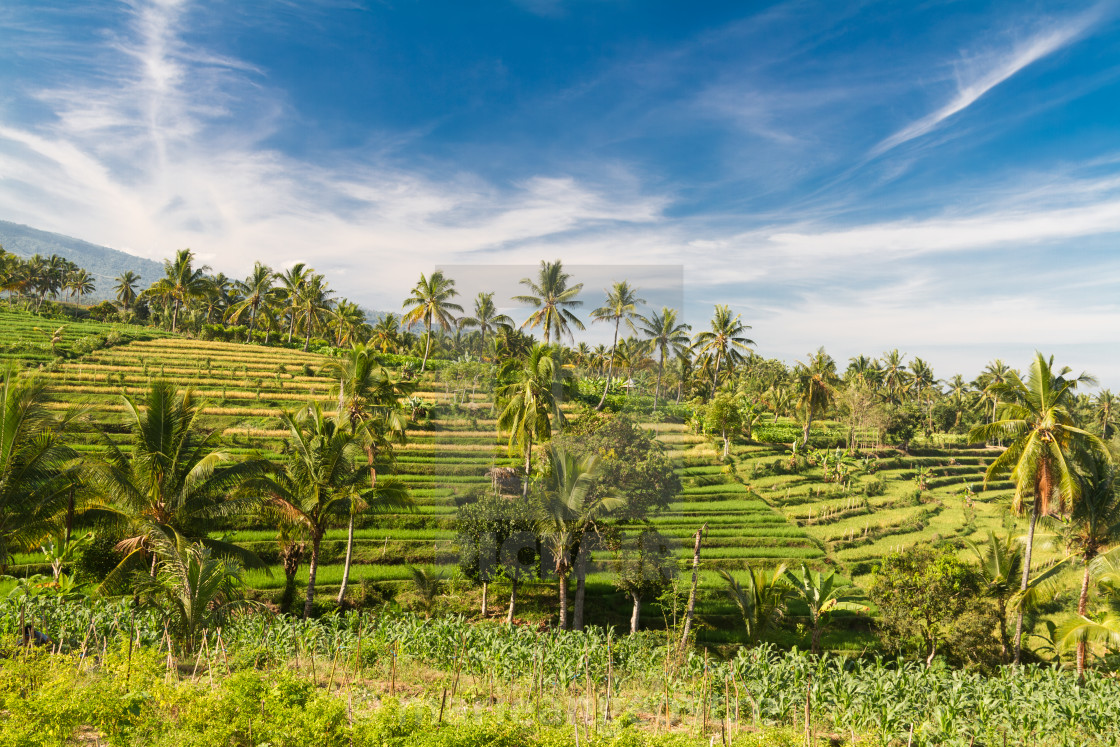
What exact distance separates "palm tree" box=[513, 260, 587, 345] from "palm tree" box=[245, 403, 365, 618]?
7.37 metres

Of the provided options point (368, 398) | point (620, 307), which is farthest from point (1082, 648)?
point (368, 398)

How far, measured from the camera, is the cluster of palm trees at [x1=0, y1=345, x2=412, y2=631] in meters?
11.6

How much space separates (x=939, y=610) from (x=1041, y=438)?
6.52 metres

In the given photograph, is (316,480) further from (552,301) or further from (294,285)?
(294,285)

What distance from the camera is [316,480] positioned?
15883mm

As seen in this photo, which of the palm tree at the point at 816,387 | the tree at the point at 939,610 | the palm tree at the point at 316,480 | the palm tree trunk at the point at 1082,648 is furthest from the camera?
the palm tree at the point at 816,387

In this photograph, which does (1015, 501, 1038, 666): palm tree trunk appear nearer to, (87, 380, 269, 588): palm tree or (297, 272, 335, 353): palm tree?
(87, 380, 269, 588): palm tree

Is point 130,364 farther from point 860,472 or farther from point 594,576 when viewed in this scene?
point 860,472

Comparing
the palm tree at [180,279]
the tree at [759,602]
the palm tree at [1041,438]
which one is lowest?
the tree at [759,602]

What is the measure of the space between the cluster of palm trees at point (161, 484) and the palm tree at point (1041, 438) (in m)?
19.9

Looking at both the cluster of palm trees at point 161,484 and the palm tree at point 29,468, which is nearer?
the palm tree at point 29,468

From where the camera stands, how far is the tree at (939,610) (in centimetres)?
1678

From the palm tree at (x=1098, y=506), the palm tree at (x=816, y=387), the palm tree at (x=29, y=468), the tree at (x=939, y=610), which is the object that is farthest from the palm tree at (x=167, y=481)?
the palm tree at (x=816, y=387)

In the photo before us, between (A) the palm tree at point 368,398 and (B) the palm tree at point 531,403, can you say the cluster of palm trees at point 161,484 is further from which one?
(B) the palm tree at point 531,403
